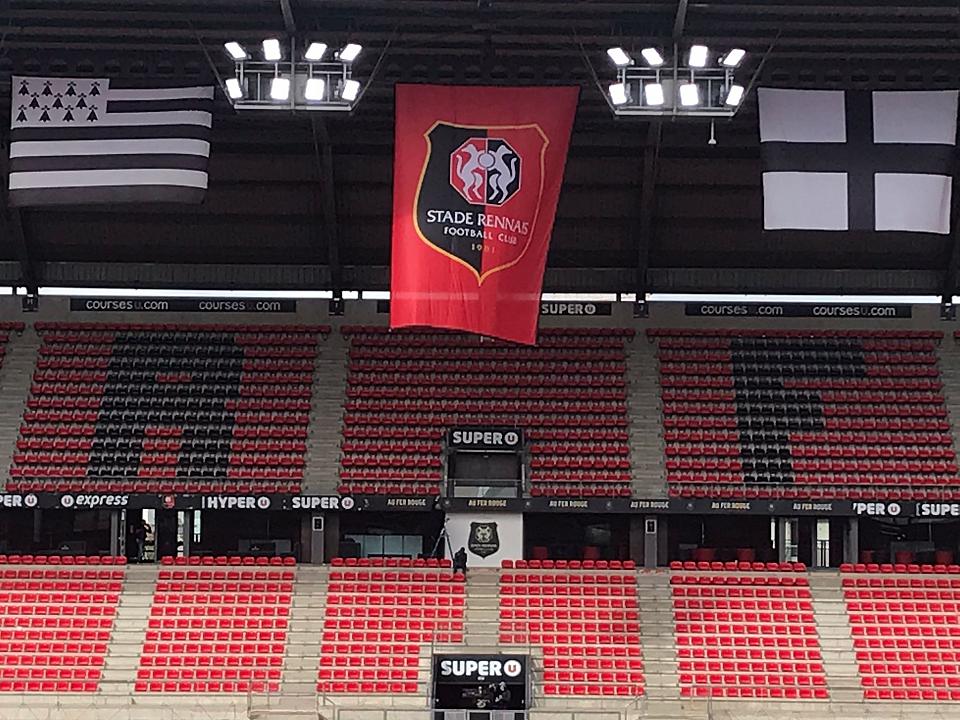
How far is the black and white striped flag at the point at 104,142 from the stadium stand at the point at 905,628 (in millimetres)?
16963

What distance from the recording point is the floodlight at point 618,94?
26.1 meters

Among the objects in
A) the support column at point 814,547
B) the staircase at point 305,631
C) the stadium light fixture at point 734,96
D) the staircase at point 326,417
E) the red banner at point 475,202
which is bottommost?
the staircase at point 305,631

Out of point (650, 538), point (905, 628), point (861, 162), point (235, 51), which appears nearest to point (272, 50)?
point (235, 51)

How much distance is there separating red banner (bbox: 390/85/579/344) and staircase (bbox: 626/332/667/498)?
30.7 ft

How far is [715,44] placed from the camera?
27.0m

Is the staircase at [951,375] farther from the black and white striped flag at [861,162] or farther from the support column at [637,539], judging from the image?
the black and white striped flag at [861,162]

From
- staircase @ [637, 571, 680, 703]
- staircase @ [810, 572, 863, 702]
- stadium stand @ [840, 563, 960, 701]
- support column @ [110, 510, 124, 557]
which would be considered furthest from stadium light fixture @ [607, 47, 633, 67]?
support column @ [110, 510, 124, 557]

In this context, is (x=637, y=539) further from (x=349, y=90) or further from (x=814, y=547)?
(x=349, y=90)

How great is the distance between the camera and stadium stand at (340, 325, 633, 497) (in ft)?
110

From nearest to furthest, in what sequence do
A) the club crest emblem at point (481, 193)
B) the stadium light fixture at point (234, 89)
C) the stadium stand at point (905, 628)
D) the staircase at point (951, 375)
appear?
the club crest emblem at point (481, 193) → the stadium light fixture at point (234, 89) → the stadium stand at point (905, 628) → the staircase at point (951, 375)

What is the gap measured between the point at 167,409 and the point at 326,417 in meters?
4.19

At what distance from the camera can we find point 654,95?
26219 mm

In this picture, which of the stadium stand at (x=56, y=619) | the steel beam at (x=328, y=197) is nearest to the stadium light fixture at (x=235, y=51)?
the steel beam at (x=328, y=197)

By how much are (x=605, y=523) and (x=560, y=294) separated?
262 inches
